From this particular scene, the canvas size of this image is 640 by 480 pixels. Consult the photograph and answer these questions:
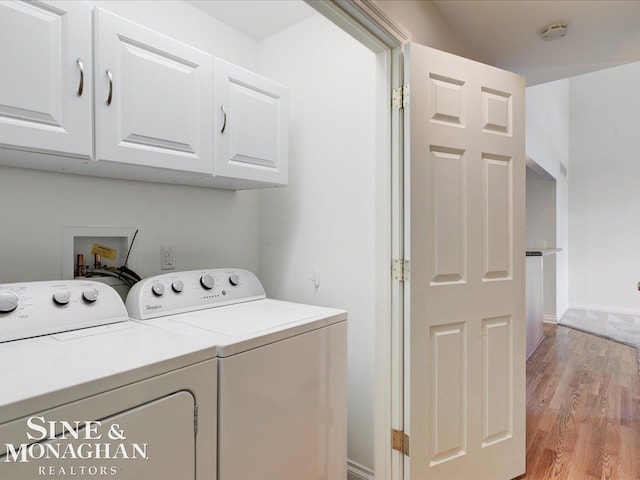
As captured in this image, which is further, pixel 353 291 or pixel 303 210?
pixel 303 210

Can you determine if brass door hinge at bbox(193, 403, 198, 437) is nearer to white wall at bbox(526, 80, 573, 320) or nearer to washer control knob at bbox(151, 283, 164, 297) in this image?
washer control knob at bbox(151, 283, 164, 297)

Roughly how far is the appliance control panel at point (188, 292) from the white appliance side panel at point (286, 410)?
0.55 meters

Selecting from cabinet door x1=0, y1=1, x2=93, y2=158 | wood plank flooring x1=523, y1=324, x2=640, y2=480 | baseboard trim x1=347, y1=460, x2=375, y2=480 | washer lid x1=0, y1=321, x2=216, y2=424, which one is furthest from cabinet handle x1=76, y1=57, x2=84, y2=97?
wood plank flooring x1=523, y1=324, x2=640, y2=480

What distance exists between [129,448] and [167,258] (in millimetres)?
1156

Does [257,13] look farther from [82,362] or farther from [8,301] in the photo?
[82,362]

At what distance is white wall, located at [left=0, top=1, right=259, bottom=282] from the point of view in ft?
4.89

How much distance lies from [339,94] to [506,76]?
0.84m

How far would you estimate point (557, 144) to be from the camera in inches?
216

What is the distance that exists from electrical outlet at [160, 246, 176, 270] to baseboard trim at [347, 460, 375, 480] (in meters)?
1.35

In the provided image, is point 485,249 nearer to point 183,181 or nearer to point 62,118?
point 183,181

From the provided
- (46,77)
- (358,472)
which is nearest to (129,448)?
(46,77)

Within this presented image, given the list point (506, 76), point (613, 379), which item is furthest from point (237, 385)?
point (613, 379)

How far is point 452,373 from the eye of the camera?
1785mm

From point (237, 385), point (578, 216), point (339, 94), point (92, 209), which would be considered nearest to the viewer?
point (237, 385)
